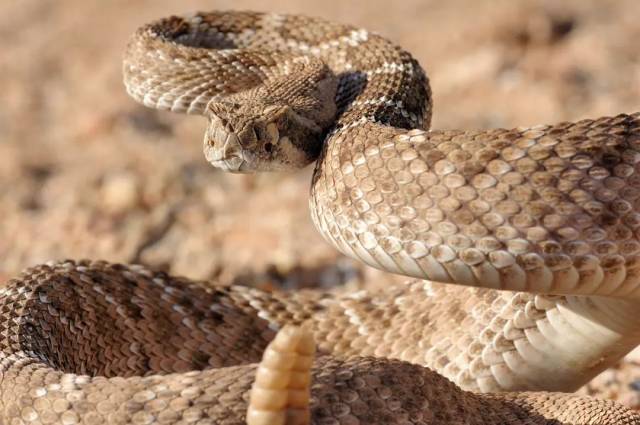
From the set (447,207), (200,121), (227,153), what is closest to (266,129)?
(227,153)

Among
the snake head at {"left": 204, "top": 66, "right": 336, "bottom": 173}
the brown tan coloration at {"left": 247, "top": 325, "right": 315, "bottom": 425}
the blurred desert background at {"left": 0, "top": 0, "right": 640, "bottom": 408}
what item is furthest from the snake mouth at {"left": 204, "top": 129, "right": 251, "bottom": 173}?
the blurred desert background at {"left": 0, "top": 0, "right": 640, "bottom": 408}

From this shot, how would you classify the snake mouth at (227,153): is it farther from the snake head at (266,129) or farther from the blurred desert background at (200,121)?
the blurred desert background at (200,121)

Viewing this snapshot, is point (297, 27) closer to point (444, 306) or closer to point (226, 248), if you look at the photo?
point (444, 306)

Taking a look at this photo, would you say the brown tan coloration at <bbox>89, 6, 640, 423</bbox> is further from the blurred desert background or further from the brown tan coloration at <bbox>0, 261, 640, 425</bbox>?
the blurred desert background

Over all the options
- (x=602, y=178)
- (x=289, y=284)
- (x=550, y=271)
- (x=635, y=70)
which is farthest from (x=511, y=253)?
(x=635, y=70)

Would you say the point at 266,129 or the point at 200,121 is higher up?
the point at 266,129

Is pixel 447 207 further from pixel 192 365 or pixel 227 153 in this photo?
pixel 192 365
